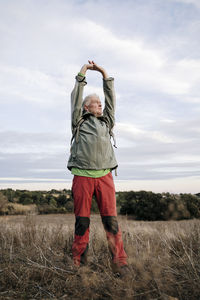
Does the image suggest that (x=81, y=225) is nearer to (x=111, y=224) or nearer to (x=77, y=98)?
(x=111, y=224)

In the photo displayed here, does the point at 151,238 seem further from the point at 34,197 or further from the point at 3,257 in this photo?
the point at 34,197

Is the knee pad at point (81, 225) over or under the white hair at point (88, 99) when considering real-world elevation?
under

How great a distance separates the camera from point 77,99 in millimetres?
3408

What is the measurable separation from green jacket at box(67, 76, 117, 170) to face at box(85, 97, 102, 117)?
0.06 metres

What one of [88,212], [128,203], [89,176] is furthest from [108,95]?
[128,203]

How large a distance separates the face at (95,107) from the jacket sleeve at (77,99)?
0.17 meters

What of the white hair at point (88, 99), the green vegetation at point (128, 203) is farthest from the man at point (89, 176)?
the green vegetation at point (128, 203)

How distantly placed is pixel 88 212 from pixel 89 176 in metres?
0.40

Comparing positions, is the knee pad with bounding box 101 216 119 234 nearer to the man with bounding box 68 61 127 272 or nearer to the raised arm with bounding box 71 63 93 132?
the man with bounding box 68 61 127 272

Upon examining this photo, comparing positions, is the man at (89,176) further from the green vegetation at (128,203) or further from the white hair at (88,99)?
the green vegetation at (128,203)

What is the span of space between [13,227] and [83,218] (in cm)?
243

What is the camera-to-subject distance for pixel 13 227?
5.05 metres

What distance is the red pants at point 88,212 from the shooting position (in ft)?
10.1

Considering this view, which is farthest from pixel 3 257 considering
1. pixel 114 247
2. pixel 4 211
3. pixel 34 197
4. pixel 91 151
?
pixel 34 197
